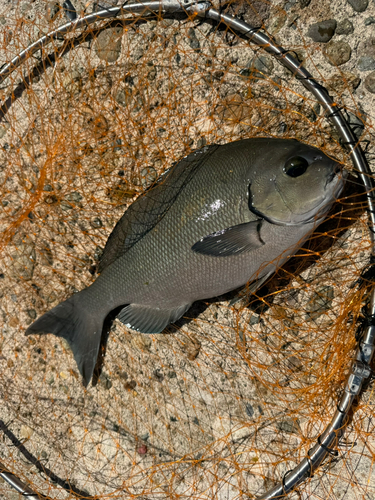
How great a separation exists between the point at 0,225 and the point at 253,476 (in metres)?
2.09

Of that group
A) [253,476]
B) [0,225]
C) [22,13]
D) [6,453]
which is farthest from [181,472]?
[22,13]

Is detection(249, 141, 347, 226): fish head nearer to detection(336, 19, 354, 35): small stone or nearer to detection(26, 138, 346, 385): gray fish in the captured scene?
detection(26, 138, 346, 385): gray fish

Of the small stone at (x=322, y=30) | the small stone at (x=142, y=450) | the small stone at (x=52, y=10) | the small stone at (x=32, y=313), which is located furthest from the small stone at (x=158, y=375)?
the small stone at (x=52, y=10)

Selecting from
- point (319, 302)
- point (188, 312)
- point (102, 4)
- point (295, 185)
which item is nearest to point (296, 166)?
point (295, 185)

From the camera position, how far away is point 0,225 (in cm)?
252

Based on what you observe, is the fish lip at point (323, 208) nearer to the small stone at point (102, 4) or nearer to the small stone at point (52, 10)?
the small stone at point (102, 4)

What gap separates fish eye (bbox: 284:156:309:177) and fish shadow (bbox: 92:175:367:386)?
30 centimetres

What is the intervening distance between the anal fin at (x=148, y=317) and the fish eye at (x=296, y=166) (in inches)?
33.2

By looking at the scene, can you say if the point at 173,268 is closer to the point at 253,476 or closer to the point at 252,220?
the point at 252,220

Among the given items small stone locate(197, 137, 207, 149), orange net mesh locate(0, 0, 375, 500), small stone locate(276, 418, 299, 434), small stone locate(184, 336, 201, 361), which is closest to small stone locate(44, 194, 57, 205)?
orange net mesh locate(0, 0, 375, 500)

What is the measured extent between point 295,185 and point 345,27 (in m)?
1.02

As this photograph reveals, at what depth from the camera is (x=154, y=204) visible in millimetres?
2094

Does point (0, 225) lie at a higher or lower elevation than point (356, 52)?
lower

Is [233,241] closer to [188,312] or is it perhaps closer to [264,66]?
[188,312]
